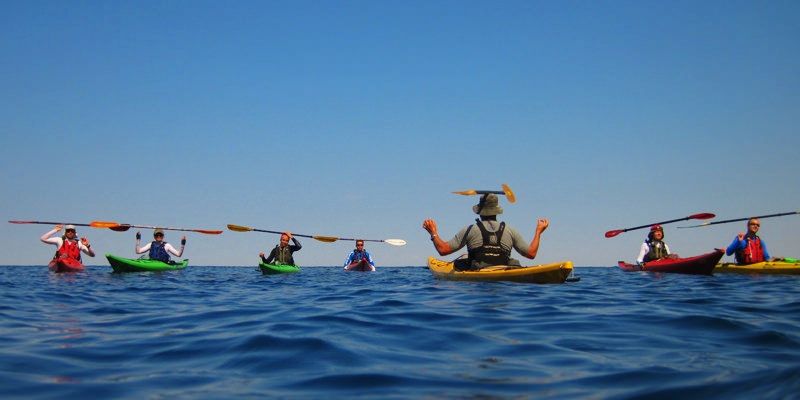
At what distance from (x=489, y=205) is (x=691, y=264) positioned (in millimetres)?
7419

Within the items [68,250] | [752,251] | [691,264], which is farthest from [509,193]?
→ [68,250]

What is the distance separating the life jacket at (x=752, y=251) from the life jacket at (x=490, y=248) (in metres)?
9.42

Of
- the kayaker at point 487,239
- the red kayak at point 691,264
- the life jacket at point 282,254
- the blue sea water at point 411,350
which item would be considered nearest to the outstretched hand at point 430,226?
the kayaker at point 487,239

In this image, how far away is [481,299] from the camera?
774 centimetres

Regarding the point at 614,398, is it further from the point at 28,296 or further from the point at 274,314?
the point at 28,296

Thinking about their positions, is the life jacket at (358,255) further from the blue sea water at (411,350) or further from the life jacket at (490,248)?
the blue sea water at (411,350)

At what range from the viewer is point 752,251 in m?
16.7

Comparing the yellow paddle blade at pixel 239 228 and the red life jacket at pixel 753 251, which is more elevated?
the yellow paddle blade at pixel 239 228

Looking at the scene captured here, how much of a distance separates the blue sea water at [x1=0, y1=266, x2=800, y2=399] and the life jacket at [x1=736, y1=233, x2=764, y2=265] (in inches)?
396

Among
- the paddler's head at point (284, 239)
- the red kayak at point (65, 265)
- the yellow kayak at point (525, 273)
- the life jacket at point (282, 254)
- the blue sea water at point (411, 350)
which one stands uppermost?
the paddler's head at point (284, 239)

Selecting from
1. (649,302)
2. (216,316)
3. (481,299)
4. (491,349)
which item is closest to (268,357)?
(491,349)

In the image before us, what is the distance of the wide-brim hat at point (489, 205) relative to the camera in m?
11.0

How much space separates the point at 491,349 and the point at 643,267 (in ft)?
50.3

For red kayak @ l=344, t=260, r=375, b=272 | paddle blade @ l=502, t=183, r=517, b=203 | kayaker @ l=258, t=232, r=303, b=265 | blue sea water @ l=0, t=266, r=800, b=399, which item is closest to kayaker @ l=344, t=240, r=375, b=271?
red kayak @ l=344, t=260, r=375, b=272
